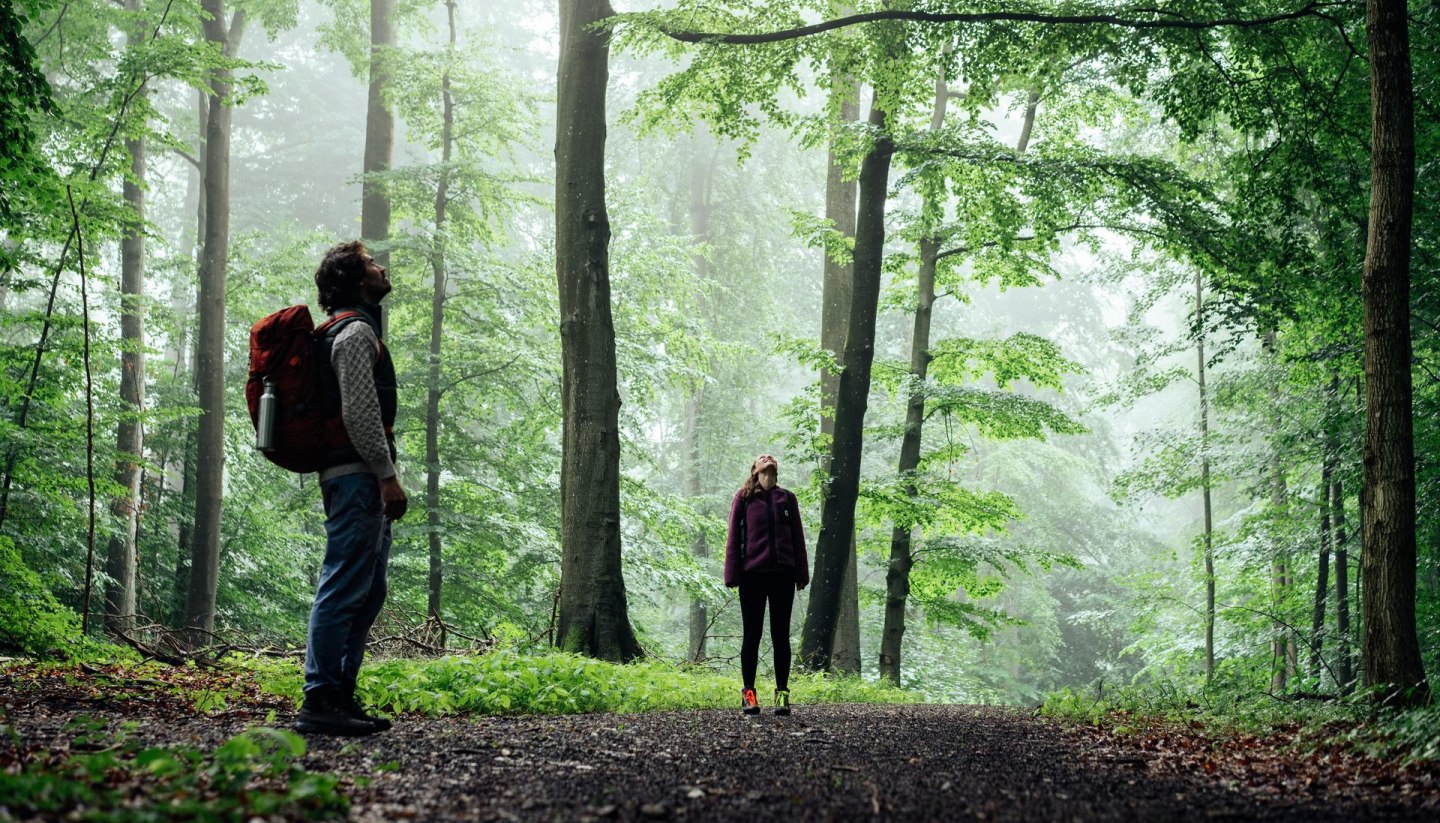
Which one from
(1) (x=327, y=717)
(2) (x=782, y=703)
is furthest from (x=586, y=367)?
(1) (x=327, y=717)

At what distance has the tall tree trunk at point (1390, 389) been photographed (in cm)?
565

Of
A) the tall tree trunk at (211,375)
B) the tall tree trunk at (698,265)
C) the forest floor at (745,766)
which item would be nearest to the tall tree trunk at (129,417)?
the tall tree trunk at (211,375)

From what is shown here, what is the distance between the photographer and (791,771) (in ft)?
12.5

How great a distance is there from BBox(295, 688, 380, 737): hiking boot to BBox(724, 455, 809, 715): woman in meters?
2.96

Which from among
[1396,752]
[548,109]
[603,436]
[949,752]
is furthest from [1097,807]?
[548,109]

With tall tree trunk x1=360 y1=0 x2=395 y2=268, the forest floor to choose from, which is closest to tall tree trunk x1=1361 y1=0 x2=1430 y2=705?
the forest floor

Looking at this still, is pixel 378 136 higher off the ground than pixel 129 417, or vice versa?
pixel 378 136

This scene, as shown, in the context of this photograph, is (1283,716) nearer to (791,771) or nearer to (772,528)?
(772,528)

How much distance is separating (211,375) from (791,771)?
12.1 m

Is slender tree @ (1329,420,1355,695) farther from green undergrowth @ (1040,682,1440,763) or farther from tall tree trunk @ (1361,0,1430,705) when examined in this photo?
tall tree trunk @ (1361,0,1430,705)

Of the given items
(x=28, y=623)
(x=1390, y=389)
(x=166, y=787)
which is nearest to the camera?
(x=166, y=787)

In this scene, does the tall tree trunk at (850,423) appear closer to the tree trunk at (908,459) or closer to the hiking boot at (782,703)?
the tree trunk at (908,459)

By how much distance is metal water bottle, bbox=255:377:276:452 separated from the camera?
4.16 meters

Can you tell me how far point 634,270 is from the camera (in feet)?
50.6
